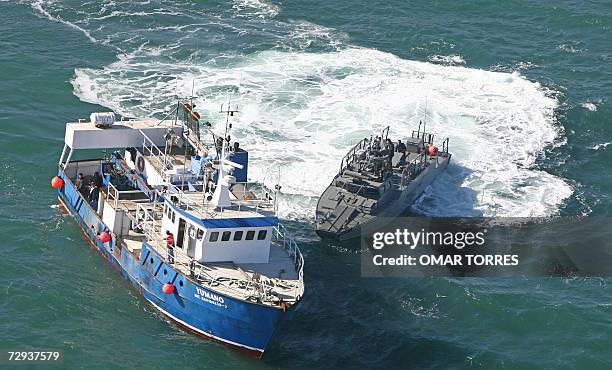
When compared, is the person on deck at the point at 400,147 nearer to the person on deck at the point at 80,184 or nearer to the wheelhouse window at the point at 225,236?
the person on deck at the point at 80,184

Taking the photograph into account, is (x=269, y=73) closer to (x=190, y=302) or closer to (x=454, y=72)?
(x=454, y=72)

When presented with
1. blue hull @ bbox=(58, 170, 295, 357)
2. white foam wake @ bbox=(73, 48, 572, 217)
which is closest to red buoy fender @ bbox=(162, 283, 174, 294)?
blue hull @ bbox=(58, 170, 295, 357)

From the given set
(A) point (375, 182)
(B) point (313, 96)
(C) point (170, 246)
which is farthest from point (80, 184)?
(B) point (313, 96)

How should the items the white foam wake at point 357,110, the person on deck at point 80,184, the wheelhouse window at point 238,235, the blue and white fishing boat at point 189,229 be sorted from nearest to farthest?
the blue and white fishing boat at point 189,229
the wheelhouse window at point 238,235
the person on deck at point 80,184
the white foam wake at point 357,110

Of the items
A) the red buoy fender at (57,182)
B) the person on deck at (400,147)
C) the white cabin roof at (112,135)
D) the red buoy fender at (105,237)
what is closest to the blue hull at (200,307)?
the red buoy fender at (105,237)

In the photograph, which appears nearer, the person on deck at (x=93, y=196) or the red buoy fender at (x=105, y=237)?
the red buoy fender at (x=105, y=237)

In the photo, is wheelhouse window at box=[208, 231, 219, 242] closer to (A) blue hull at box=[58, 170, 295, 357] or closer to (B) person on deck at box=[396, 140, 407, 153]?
(A) blue hull at box=[58, 170, 295, 357]

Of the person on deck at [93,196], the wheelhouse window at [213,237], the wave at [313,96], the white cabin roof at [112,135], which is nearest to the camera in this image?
the wheelhouse window at [213,237]
